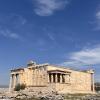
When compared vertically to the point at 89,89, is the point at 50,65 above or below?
above

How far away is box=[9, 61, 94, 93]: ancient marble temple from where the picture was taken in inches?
3210

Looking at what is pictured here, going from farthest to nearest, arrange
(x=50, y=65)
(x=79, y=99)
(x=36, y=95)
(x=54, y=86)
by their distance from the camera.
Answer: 1. (x=50, y=65)
2. (x=54, y=86)
3. (x=36, y=95)
4. (x=79, y=99)

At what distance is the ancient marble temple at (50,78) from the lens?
8153 centimetres

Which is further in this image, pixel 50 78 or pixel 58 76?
pixel 58 76

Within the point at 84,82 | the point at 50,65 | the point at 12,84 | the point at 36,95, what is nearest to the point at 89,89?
the point at 84,82

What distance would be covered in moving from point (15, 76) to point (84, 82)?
69.6 ft

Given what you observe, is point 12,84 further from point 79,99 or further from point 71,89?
point 79,99

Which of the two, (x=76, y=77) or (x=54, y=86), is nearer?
(x=54, y=86)

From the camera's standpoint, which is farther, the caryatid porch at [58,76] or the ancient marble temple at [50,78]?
the caryatid porch at [58,76]

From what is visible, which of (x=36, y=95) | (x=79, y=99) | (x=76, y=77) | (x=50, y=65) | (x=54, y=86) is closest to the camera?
(x=79, y=99)

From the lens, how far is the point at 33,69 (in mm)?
87562

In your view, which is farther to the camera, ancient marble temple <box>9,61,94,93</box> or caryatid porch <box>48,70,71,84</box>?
caryatid porch <box>48,70,71,84</box>

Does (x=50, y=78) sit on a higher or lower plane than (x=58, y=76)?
lower

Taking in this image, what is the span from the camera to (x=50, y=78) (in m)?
83.2
